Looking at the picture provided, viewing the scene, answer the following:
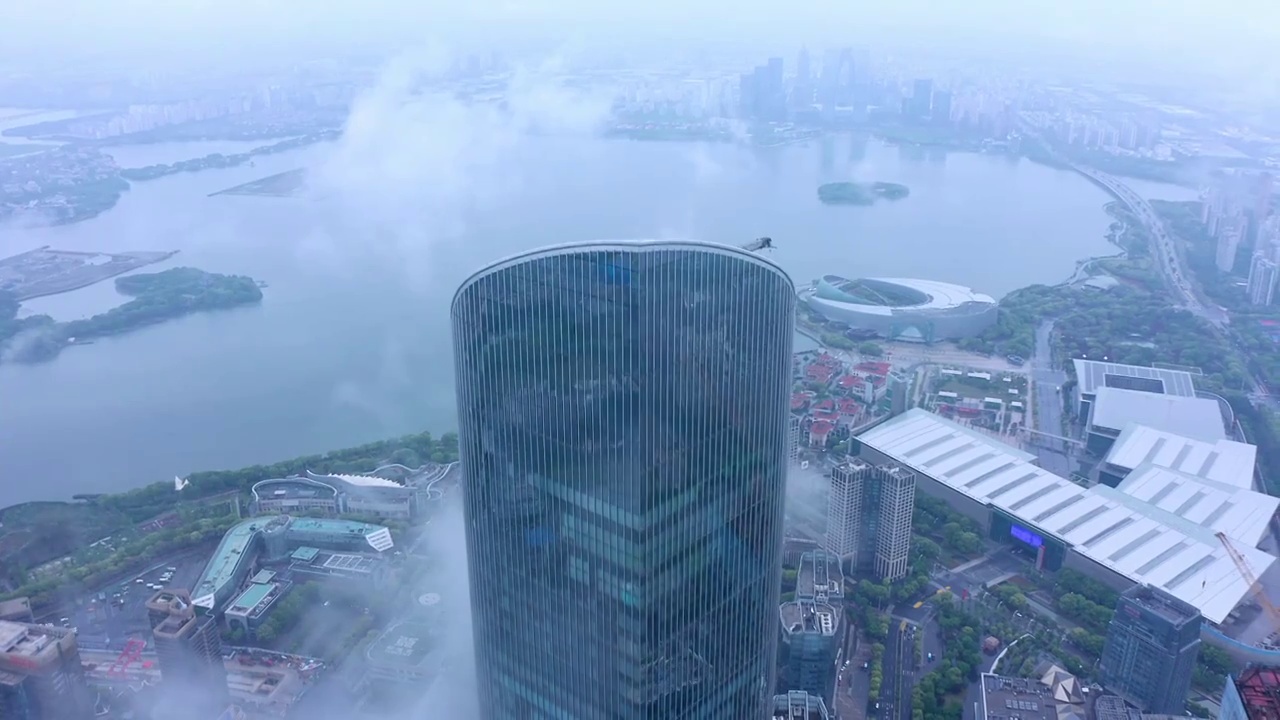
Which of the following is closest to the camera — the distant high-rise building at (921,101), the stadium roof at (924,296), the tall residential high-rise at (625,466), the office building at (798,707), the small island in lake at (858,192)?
the tall residential high-rise at (625,466)

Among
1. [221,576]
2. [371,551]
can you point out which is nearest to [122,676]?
[221,576]

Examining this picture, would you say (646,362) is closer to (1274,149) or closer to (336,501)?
(336,501)

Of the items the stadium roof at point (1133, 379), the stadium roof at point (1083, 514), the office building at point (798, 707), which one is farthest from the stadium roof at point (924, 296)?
the office building at point (798, 707)

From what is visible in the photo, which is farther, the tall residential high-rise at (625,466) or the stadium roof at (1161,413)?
the stadium roof at (1161,413)

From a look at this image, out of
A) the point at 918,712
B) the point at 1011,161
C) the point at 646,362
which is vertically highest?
the point at 646,362

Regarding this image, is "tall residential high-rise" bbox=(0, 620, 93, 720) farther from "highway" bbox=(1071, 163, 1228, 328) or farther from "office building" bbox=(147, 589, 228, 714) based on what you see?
"highway" bbox=(1071, 163, 1228, 328)

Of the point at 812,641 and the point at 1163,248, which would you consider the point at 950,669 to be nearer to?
the point at 812,641

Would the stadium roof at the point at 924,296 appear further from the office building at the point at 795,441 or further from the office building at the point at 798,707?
the office building at the point at 798,707
